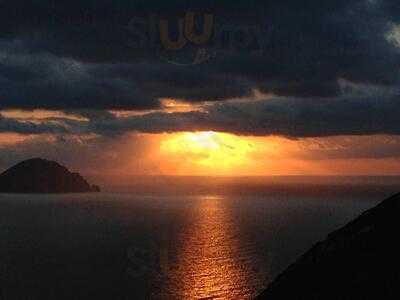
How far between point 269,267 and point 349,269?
67.9 meters

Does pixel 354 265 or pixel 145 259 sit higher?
pixel 354 265

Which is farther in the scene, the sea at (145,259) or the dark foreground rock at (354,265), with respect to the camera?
the sea at (145,259)

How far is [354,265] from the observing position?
42.9 metres

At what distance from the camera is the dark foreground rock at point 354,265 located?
3919 cm

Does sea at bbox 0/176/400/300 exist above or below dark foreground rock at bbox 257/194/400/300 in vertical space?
below

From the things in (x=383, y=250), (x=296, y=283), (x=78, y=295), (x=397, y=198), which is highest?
(x=397, y=198)

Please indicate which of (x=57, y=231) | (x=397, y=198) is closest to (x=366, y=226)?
(x=397, y=198)

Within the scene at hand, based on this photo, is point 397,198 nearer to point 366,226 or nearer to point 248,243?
point 366,226

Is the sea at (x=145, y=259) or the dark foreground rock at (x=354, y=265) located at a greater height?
the dark foreground rock at (x=354, y=265)

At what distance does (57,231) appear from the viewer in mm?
176750

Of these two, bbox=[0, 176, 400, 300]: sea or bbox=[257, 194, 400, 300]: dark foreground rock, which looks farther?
bbox=[0, 176, 400, 300]: sea

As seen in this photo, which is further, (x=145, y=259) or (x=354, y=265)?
(x=145, y=259)

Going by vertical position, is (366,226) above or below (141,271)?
above

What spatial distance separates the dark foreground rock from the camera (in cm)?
3919
